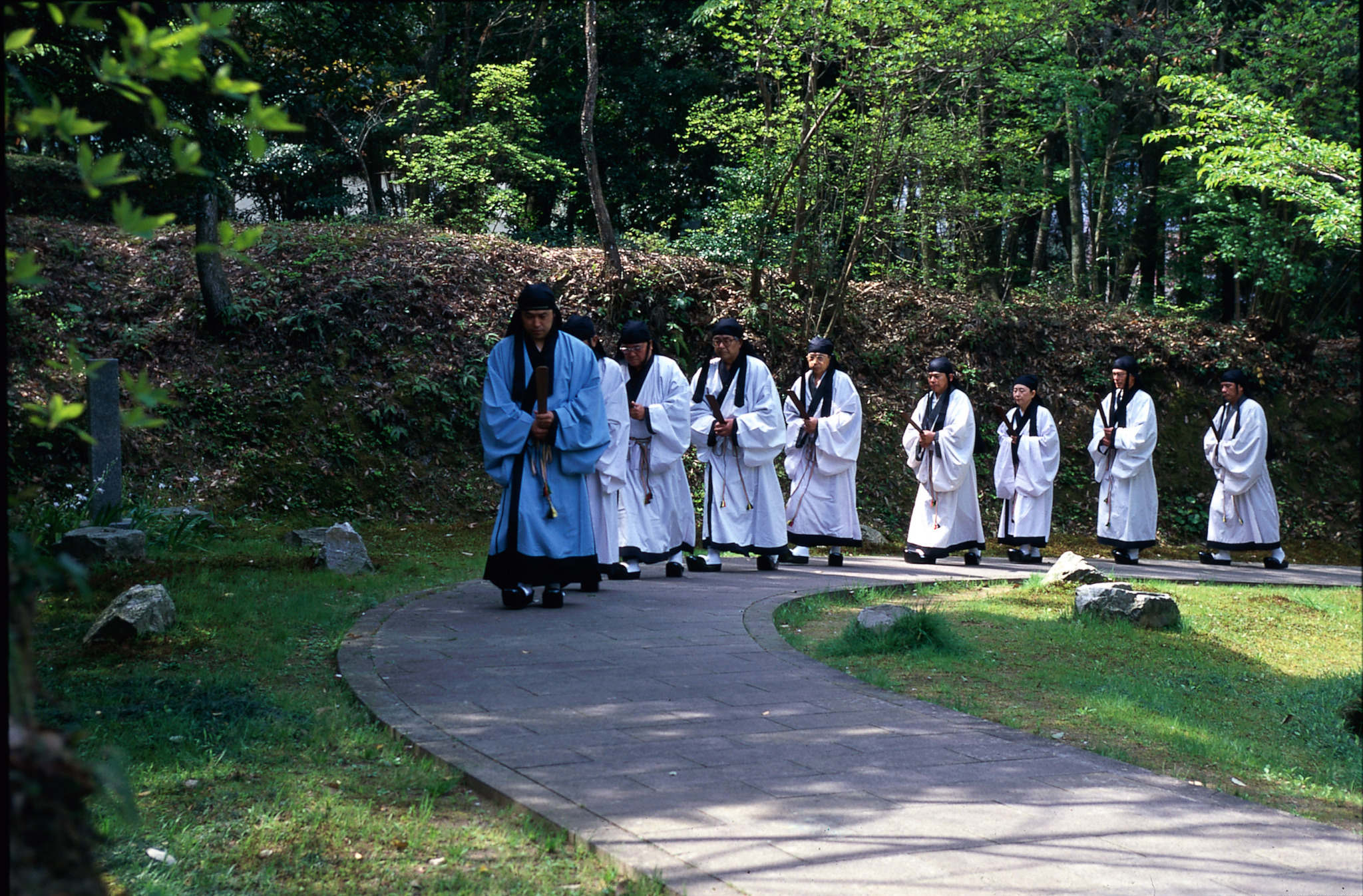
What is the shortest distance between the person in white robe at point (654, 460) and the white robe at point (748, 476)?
0.59 meters

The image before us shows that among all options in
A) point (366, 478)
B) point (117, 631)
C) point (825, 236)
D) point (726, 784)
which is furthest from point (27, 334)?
point (726, 784)

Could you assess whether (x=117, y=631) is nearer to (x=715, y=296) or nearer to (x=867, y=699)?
(x=867, y=699)

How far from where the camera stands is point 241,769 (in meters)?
4.52

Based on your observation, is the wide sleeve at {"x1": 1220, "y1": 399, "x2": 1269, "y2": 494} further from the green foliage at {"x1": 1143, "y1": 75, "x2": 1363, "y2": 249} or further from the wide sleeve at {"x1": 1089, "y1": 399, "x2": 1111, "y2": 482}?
the green foliage at {"x1": 1143, "y1": 75, "x2": 1363, "y2": 249}

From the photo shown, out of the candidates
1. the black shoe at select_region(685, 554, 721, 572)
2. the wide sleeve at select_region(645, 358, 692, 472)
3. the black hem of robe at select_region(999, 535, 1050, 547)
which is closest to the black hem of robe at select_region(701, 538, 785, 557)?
the black shoe at select_region(685, 554, 721, 572)

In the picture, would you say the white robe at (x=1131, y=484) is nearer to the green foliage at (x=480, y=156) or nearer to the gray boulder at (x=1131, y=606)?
the gray boulder at (x=1131, y=606)

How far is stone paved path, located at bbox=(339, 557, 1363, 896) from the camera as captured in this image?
362 centimetres

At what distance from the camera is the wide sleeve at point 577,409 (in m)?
8.46

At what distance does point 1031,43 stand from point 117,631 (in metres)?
16.4

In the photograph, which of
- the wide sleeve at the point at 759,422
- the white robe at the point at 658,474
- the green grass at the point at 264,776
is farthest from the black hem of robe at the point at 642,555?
the green grass at the point at 264,776

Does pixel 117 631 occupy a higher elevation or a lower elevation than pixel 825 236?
lower

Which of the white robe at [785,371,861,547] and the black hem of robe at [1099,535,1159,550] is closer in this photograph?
the white robe at [785,371,861,547]

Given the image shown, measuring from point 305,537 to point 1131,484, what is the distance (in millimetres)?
10539

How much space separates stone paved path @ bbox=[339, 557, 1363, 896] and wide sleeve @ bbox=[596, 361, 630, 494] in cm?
302
